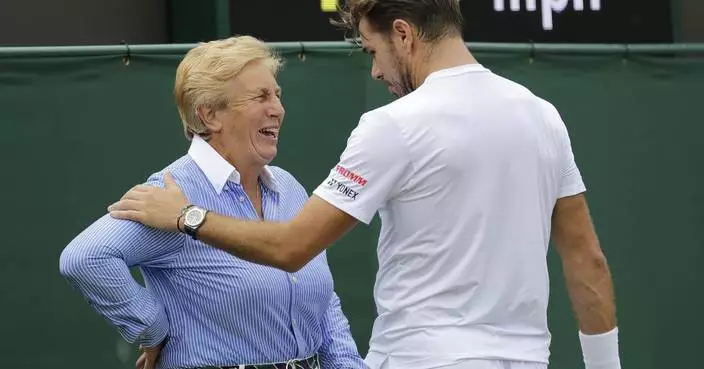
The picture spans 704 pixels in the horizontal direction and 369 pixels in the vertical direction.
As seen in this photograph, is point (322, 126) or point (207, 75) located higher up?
point (207, 75)

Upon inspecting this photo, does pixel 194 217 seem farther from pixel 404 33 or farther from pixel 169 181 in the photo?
pixel 404 33

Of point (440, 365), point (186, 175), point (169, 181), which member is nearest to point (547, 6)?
point (186, 175)

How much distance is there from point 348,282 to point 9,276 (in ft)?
4.33

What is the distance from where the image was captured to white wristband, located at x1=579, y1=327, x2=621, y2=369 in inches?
136

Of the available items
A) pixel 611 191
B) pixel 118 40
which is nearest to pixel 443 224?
pixel 611 191

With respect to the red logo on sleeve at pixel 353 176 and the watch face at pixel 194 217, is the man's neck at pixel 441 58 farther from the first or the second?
the watch face at pixel 194 217

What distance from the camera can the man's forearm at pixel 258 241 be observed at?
10.3ft

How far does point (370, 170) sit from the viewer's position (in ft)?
10.1

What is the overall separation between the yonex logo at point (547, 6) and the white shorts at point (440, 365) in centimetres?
351

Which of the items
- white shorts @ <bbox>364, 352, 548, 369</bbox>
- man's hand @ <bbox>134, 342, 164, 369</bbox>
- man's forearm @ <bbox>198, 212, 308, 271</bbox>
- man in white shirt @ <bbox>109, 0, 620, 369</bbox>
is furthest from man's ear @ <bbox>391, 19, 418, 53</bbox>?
man's hand @ <bbox>134, 342, 164, 369</bbox>

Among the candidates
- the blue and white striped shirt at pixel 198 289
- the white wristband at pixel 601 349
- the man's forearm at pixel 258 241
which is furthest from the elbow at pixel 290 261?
the white wristband at pixel 601 349

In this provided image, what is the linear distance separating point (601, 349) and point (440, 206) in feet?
2.18

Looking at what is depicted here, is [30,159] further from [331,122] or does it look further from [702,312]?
[702,312]

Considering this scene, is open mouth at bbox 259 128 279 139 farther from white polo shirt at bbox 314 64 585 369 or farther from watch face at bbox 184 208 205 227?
white polo shirt at bbox 314 64 585 369
